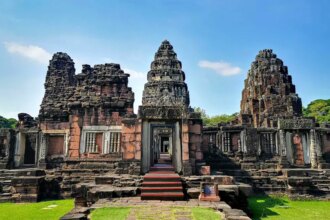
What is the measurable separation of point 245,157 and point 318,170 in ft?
12.7

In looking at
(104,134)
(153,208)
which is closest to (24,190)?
(104,134)

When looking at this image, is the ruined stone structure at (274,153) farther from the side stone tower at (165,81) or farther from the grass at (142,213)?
the side stone tower at (165,81)

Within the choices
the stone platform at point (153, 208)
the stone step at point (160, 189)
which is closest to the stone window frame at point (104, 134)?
the stone step at point (160, 189)

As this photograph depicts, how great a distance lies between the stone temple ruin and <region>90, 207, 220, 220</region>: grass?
152 centimetres

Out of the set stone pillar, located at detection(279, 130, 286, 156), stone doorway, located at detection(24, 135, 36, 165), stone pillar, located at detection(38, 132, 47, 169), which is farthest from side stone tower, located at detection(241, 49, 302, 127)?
stone doorway, located at detection(24, 135, 36, 165)

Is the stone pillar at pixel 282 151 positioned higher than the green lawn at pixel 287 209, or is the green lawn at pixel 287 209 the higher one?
the stone pillar at pixel 282 151

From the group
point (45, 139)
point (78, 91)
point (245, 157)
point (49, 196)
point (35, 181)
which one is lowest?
point (49, 196)

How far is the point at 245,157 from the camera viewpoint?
16.1m

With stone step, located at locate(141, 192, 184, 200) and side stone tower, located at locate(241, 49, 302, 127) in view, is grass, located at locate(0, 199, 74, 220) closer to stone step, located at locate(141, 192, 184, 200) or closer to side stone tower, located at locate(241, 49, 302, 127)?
stone step, located at locate(141, 192, 184, 200)

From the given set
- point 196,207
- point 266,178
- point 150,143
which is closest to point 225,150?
point 266,178

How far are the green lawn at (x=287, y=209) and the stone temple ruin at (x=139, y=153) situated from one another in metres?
0.89

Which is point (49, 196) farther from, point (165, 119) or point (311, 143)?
point (311, 143)

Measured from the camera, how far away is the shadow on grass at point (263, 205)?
9.02 m

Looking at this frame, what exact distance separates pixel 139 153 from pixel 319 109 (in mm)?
44415
